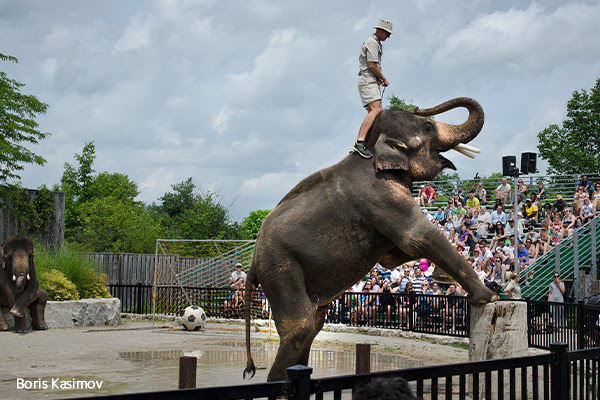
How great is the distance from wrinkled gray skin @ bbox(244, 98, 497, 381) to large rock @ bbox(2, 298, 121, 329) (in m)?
11.8

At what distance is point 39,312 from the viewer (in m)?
16.1

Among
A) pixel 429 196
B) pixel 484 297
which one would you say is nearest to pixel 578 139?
pixel 429 196

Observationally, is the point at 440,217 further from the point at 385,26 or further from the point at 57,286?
the point at 385,26

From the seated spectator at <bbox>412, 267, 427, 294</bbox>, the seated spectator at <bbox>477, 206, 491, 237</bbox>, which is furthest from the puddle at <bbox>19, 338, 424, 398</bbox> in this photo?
the seated spectator at <bbox>477, 206, 491, 237</bbox>

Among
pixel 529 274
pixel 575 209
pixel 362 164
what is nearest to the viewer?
pixel 362 164

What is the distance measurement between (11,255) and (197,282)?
7.63 m

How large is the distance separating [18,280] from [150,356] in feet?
15.4

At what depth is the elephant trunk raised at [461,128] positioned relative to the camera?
6.70 metres

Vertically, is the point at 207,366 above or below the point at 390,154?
below

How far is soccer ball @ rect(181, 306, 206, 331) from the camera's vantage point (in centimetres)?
1681

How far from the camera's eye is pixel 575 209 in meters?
19.3

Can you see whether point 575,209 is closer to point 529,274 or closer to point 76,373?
point 529,274

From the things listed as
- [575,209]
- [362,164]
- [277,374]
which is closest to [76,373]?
[277,374]

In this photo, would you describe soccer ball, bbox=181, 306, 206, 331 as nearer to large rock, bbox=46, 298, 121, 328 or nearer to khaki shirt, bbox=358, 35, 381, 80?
large rock, bbox=46, 298, 121, 328
